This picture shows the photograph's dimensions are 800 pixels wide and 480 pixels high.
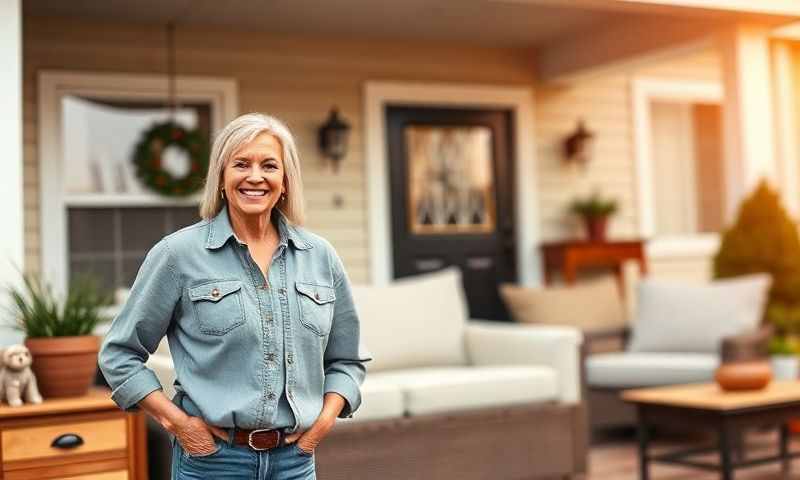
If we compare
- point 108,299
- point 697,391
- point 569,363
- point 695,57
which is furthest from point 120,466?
point 695,57

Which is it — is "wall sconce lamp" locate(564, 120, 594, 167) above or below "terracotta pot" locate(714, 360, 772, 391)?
above

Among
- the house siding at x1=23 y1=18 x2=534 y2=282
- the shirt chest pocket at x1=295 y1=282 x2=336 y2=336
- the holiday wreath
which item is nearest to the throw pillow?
the house siding at x1=23 y1=18 x2=534 y2=282

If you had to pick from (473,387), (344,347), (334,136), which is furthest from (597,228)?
(344,347)

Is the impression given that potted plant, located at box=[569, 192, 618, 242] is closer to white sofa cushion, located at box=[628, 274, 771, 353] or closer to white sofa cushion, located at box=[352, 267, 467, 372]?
white sofa cushion, located at box=[628, 274, 771, 353]

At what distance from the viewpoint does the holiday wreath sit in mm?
6363

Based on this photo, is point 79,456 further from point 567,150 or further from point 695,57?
point 695,57

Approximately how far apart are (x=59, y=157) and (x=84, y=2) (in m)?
0.94

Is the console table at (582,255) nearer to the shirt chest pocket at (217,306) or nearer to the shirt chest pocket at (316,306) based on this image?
the shirt chest pocket at (316,306)

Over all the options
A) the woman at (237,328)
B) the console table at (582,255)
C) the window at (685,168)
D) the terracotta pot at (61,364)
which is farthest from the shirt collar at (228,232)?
the window at (685,168)

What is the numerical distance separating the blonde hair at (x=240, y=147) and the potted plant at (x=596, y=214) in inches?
222

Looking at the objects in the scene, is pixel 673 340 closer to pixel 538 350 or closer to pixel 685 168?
pixel 538 350

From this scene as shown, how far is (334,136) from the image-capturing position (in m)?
6.74

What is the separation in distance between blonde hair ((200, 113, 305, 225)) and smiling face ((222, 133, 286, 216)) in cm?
1

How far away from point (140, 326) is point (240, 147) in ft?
1.30
